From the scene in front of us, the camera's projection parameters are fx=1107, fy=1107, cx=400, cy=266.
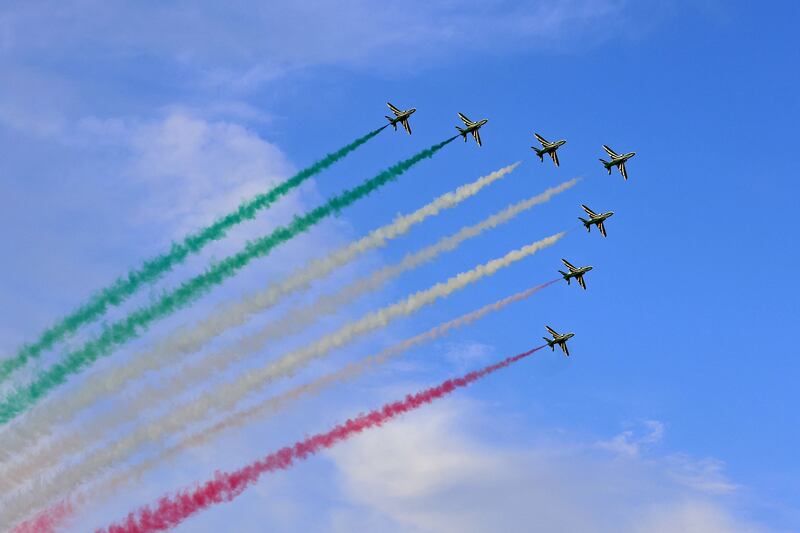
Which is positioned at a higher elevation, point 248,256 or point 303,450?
point 248,256

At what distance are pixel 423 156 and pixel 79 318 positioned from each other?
38.5 metres

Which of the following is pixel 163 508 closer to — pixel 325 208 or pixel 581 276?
pixel 325 208

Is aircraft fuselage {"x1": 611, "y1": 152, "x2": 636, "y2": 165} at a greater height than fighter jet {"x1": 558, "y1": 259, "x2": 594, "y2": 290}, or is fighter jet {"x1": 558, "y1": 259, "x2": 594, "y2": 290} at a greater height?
aircraft fuselage {"x1": 611, "y1": 152, "x2": 636, "y2": 165}

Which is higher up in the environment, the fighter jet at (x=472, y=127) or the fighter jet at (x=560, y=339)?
the fighter jet at (x=472, y=127)

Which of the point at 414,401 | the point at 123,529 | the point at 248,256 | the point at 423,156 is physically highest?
the point at 423,156

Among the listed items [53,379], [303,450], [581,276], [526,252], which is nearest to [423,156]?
[526,252]

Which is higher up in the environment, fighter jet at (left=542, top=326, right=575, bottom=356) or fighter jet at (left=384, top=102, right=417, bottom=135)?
fighter jet at (left=384, top=102, right=417, bottom=135)

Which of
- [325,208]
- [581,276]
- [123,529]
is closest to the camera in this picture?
[123,529]

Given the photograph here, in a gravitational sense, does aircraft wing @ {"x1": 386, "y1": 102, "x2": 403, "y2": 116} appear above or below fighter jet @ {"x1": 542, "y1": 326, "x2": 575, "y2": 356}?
above

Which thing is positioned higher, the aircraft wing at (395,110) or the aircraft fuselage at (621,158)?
the aircraft wing at (395,110)

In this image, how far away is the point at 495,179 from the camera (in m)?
115

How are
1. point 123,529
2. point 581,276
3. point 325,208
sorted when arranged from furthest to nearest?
point 581,276 → point 325,208 → point 123,529

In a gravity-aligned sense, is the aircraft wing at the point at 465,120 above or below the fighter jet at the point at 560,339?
above

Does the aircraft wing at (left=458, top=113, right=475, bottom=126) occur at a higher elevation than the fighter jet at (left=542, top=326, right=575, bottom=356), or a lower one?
higher
